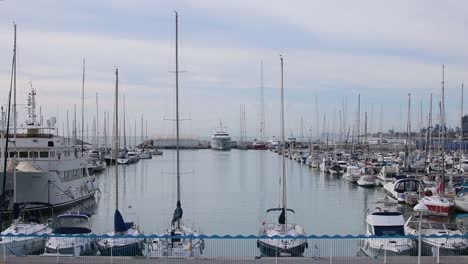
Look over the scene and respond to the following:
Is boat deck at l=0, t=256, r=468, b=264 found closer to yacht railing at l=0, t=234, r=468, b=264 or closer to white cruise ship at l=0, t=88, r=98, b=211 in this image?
yacht railing at l=0, t=234, r=468, b=264

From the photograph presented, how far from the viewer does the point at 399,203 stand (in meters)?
49.4

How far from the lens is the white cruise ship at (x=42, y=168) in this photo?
4272 centimetres

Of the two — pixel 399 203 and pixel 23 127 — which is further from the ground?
pixel 23 127

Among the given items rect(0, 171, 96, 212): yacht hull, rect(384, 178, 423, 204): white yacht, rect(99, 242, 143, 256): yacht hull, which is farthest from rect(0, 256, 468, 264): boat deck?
rect(384, 178, 423, 204): white yacht

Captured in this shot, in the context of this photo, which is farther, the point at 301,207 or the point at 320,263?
the point at 301,207

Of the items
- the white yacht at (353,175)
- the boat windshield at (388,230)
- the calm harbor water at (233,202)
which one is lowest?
the calm harbor water at (233,202)

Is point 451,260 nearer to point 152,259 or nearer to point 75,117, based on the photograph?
point 152,259

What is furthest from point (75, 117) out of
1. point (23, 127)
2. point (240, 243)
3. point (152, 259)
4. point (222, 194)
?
point (152, 259)

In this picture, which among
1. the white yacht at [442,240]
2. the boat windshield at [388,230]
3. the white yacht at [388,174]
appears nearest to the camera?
the white yacht at [442,240]

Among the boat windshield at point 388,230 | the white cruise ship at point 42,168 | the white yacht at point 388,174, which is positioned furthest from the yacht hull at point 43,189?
the white yacht at point 388,174

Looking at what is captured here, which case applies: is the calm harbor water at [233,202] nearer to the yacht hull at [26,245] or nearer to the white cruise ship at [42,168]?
the white cruise ship at [42,168]

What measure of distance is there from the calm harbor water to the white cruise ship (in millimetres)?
3172

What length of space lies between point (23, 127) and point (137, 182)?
102 feet

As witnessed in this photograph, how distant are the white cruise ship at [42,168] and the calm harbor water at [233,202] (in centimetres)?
317
